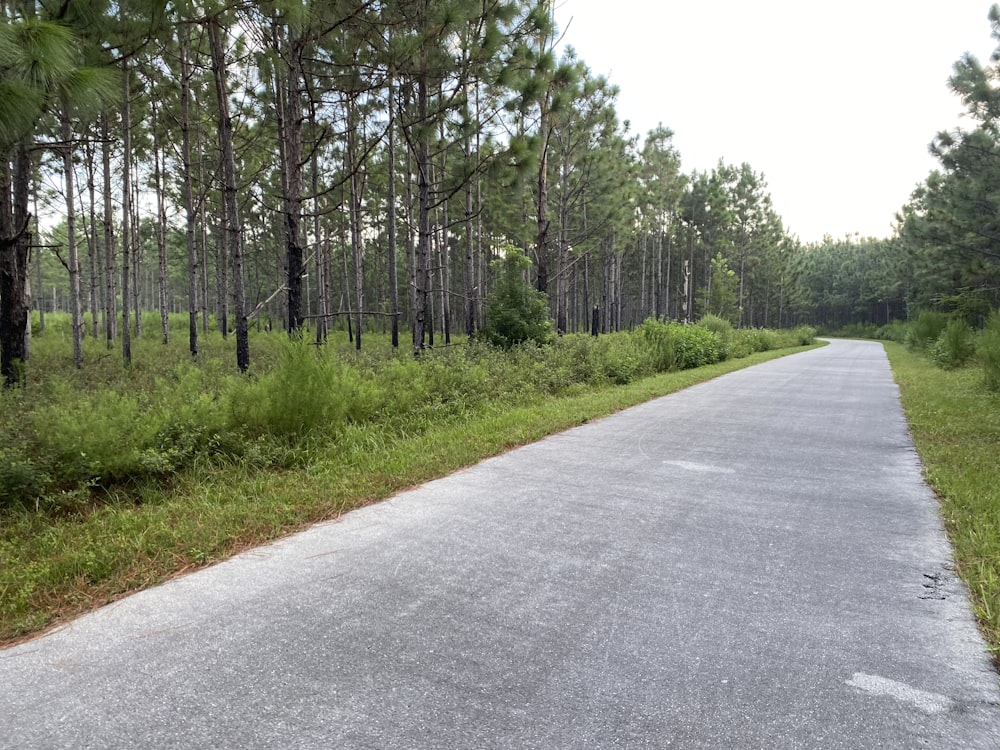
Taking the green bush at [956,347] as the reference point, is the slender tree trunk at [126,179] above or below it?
above

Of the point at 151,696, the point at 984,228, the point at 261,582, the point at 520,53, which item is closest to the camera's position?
the point at 151,696

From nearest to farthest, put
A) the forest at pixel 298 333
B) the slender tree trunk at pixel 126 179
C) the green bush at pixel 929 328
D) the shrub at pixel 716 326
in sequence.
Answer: the forest at pixel 298 333 < the slender tree trunk at pixel 126 179 < the shrub at pixel 716 326 < the green bush at pixel 929 328

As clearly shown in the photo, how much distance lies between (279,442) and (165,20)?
18.0ft

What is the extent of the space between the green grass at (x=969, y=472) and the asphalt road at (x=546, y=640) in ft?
0.40

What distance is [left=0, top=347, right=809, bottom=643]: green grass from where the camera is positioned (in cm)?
298

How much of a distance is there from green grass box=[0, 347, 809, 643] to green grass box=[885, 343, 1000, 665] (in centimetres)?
385

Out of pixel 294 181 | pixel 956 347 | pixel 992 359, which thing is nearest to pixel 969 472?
pixel 992 359

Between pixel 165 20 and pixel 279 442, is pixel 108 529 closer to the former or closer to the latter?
pixel 279 442

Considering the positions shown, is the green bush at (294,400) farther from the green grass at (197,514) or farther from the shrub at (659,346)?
the shrub at (659,346)

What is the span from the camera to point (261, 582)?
3.03 m

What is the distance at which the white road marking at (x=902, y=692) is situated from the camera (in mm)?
2053

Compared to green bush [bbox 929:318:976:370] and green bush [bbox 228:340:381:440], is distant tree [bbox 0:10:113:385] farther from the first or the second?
green bush [bbox 929:318:976:370]

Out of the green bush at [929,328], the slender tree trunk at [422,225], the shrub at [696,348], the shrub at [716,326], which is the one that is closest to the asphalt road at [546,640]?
the slender tree trunk at [422,225]

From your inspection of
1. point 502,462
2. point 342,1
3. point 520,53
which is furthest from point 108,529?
point 520,53
